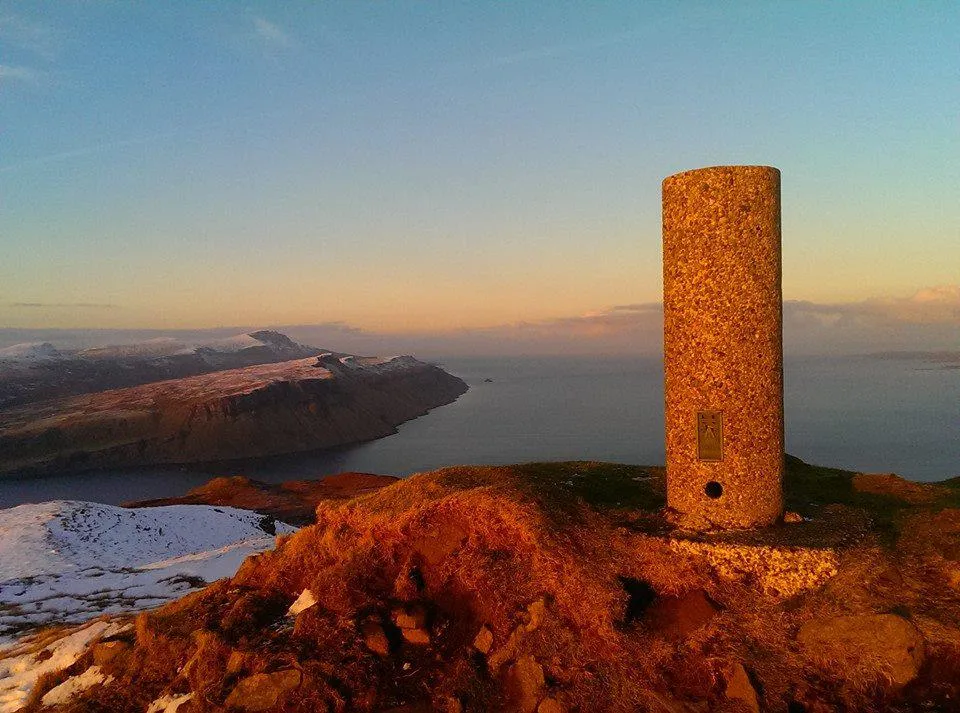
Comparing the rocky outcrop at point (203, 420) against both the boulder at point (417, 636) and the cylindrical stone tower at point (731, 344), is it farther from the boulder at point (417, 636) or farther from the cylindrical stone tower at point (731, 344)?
the cylindrical stone tower at point (731, 344)

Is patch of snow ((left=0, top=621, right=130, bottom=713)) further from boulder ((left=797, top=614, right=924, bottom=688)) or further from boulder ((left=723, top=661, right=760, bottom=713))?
boulder ((left=797, top=614, right=924, bottom=688))

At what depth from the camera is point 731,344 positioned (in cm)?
923

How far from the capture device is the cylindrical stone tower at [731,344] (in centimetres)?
919

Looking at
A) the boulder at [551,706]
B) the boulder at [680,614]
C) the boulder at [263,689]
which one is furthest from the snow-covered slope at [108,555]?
the boulder at [680,614]

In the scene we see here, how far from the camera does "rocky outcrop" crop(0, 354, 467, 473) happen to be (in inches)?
3553

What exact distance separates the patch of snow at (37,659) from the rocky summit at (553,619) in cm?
20

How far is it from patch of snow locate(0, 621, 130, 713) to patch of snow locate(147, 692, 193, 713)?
8.55ft

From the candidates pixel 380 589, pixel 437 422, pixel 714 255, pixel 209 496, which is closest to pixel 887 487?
pixel 714 255

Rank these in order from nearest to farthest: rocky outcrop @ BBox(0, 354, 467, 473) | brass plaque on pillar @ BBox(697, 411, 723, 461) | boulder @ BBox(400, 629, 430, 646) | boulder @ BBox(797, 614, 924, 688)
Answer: boulder @ BBox(797, 614, 924, 688), boulder @ BBox(400, 629, 430, 646), brass plaque on pillar @ BBox(697, 411, 723, 461), rocky outcrop @ BBox(0, 354, 467, 473)

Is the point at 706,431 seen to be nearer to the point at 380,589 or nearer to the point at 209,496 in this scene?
the point at 380,589

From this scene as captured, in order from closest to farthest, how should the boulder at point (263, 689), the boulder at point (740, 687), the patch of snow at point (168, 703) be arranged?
the boulder at point (740, 687) < the boulder at point (263, 689) < the patch of snow at point (168, 703)

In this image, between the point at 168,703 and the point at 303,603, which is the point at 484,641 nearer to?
the point at 303,603

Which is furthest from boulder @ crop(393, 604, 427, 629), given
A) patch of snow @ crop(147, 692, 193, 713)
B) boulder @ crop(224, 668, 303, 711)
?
patch of snow @ crop(147, 692, 193, 713)

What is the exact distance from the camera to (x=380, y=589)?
372 inches
